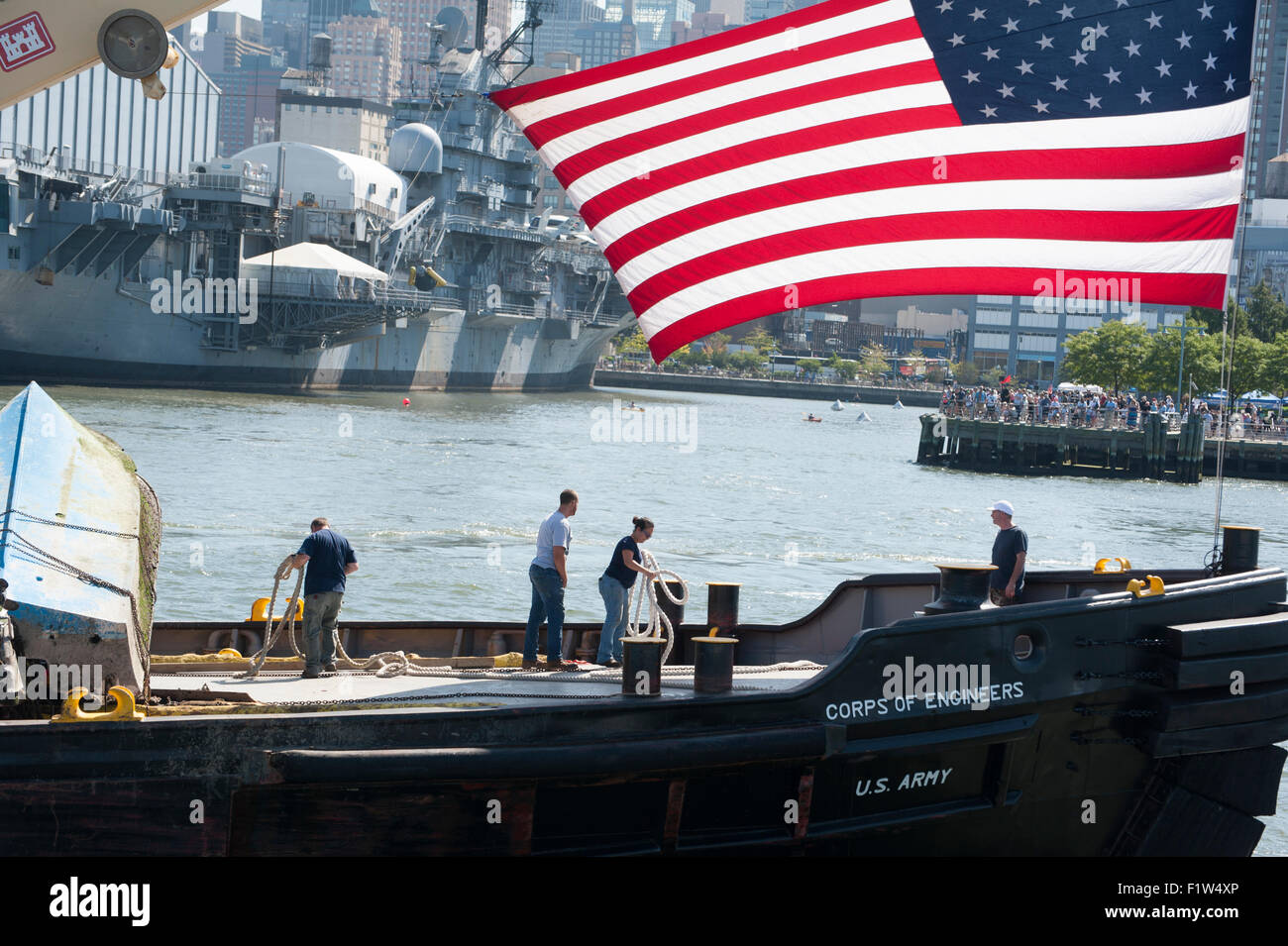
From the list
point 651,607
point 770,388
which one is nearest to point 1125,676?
point 651,607

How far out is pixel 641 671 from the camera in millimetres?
9242

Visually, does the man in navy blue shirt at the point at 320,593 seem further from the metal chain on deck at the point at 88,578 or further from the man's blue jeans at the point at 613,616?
the man's blue jeans at the point at 613,616

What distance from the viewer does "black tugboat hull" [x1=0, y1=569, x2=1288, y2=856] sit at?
8.25m

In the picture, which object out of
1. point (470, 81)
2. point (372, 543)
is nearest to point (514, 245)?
point (470, 81)

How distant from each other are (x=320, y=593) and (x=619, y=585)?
8.23 feet

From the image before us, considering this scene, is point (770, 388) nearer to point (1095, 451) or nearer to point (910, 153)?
point (1095, 451)

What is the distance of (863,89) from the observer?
11.4 meters

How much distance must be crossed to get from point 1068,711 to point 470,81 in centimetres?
10584

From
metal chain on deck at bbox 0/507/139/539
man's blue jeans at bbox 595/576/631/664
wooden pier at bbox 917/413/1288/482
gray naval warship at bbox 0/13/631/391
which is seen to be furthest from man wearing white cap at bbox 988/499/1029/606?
gray naval warship at bbox 0/13/631/391

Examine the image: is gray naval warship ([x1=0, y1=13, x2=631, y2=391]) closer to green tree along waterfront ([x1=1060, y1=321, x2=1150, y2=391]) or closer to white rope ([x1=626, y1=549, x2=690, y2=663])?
green tree along waterfront ([x1=1060, y1=321, x2=1150, y2=391])

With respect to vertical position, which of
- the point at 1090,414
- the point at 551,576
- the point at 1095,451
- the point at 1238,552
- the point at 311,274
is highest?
the point at 311,274

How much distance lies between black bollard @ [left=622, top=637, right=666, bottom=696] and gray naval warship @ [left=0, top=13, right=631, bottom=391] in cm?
6709

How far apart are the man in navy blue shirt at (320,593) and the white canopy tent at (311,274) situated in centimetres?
7025
